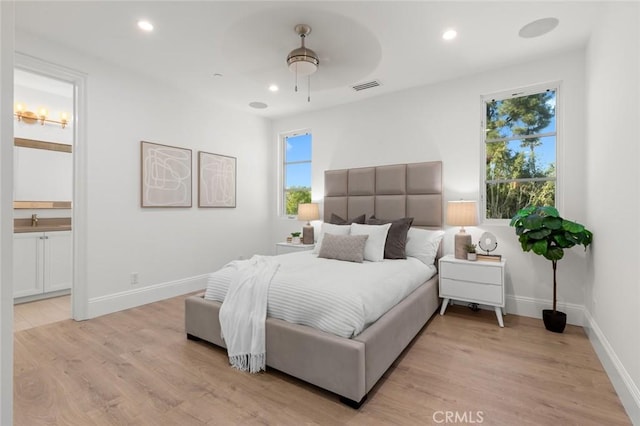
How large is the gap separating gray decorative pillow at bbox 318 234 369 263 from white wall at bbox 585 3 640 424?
6.31 ft

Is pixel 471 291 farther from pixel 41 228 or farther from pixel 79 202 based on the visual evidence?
pixel 41 228

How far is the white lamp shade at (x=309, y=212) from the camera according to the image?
15.0 ft

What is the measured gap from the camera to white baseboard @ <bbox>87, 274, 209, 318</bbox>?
326cm

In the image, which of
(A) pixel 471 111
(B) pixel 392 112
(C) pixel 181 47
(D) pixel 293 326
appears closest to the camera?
(D) pixel 293 326

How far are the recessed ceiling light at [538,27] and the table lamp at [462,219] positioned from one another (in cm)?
161

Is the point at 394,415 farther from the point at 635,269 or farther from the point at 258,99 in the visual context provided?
the point at 258,99

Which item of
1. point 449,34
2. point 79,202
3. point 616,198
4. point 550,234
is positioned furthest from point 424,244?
point 79,202

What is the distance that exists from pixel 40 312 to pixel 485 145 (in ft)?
18.0

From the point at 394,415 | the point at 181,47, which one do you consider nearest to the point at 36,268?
the point at 181,47

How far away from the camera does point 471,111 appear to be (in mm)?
3580

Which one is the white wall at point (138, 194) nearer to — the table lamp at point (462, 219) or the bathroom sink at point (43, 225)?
the bathroom sink at point (43, 225)

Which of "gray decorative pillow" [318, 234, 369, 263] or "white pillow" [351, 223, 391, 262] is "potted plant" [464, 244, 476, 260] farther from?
"gray decorative pillow" [318, 234, 369, 263]

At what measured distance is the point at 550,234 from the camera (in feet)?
9.02

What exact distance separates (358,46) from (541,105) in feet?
7.22
